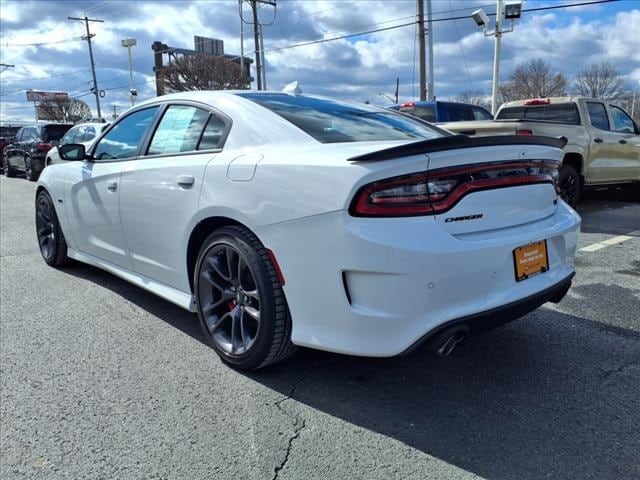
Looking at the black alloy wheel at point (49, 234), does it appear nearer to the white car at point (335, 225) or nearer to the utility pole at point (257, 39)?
the white car at point (335, 225)

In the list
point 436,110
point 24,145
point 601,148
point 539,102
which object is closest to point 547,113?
point 539,102

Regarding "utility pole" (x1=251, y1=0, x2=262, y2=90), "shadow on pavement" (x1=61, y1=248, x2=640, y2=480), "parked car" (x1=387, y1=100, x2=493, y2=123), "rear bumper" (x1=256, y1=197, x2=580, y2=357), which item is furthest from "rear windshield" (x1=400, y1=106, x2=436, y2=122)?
"utility pole" (x1=251, y1=0, x2=262, y2=90)

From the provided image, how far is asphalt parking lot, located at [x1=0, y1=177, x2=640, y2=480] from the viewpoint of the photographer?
2.17 meters

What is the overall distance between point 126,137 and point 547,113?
7.11m

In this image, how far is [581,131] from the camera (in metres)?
8.09

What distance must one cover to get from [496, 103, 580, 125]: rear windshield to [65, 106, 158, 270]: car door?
6.92m

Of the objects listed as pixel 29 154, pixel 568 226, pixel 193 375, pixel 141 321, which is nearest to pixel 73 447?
pixel 193 375

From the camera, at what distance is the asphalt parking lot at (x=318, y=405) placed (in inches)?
85.5

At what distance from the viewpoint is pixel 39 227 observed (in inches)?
215

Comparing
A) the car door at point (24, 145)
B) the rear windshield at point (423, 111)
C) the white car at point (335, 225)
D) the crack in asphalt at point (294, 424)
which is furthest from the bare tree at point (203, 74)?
the crack in asphalt at point (294, 424)

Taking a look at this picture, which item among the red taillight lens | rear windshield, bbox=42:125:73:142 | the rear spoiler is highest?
rear windshield, bbox=42:125:73:142

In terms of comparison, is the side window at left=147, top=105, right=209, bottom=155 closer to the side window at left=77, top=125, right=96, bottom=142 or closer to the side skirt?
the side skirt

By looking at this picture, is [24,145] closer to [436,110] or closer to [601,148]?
[436,110]

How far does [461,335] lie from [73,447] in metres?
1.77
